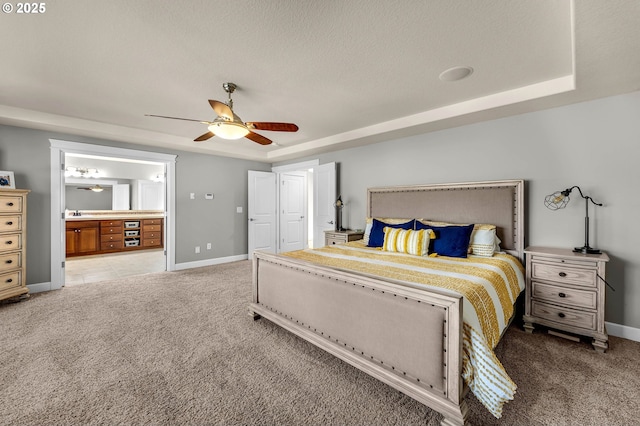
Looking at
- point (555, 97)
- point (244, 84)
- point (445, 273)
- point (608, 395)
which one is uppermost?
point (244, 84)

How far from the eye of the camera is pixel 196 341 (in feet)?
8.09

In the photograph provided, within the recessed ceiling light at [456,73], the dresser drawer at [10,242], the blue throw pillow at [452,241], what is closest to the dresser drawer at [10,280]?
the dresser drawer at [10,242]

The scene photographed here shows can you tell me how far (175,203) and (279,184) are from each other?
2.27 m

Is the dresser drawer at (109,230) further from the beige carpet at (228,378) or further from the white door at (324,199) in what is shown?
the white door at (324,199)

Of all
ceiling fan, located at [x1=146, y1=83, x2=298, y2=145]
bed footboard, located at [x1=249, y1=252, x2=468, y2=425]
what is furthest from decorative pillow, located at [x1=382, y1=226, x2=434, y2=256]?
ceiling fan, located at [x1=146, y1=83, x2=298, y2=145]

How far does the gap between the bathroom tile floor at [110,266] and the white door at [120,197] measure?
5.57 feet

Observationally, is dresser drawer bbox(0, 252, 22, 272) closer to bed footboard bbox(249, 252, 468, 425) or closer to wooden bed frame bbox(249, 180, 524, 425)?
wooden bed frame bbox(249, 180, 524, 425)

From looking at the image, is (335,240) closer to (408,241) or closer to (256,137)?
(408,241)

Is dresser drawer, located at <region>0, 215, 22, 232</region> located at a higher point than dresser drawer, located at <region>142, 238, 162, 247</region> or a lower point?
higher

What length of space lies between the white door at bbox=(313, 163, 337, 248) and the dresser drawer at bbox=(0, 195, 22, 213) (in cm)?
426

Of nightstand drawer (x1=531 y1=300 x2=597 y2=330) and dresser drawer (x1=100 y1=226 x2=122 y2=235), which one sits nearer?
nightstand drawer (x1=531 y1=300 x2=597 y2=330)

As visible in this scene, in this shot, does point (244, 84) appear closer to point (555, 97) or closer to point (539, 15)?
point (539, 15)

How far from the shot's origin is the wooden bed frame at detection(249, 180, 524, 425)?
1.53 meters

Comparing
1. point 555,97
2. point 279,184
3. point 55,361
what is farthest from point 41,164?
point 555,97
